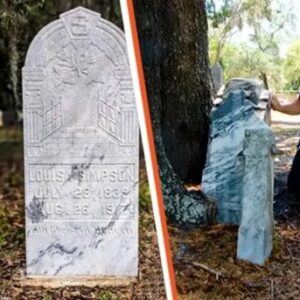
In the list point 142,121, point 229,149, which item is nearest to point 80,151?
point 142,121

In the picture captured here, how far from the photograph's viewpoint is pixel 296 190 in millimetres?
946

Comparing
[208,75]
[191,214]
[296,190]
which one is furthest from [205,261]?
[208,75]

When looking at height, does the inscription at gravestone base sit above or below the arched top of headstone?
below

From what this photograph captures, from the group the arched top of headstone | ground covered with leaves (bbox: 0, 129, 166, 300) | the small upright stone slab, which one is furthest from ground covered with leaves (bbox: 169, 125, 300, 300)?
the arched top of headstone

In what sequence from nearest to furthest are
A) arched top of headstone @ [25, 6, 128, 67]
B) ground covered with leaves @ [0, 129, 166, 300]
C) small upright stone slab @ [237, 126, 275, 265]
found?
small upright stone slab @ [237, 126, 275, 265] → arched top of headstone @ [25, 6, 128, 67] → ground covered with leaves @ [0, 129, 166, 300]

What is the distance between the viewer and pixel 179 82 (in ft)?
3.07

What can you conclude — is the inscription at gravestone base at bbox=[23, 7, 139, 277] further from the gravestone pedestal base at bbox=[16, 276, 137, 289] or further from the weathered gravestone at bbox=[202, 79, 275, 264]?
the weathered gravestone at bbox=[202, 79, 275, 264]

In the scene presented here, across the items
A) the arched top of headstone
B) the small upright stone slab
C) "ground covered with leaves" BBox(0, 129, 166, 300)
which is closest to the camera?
the small upright stone slab

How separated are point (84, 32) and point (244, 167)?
1.25ft

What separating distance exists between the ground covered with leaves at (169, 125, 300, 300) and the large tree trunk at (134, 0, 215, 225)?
46mm

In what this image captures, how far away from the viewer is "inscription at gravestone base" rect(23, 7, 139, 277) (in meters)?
1.06

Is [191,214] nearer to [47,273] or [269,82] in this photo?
[269,82]

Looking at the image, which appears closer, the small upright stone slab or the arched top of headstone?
the small upright stone slab

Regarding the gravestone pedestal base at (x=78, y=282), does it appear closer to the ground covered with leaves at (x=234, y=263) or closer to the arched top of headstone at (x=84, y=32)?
the ground covered with leaves at (x=234, y=263)
